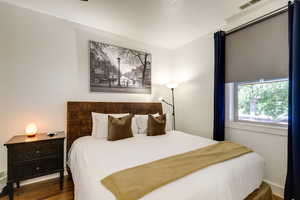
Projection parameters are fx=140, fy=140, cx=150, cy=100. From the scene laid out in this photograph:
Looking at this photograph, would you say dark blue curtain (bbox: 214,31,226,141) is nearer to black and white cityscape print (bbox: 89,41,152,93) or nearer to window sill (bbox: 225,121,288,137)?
window sill (bbox: 225,121,288,137)

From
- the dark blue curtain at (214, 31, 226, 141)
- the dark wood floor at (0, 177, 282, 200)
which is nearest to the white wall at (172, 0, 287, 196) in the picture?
the dark blue curtain at (214, 31, 226, 141)

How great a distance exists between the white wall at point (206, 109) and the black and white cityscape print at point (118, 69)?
0.90 meters

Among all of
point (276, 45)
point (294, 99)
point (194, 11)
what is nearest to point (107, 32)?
point (194, 11)

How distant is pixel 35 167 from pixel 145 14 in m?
2.73

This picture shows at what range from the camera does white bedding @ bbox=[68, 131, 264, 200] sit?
0.98 meters

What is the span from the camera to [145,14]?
7.44 ft

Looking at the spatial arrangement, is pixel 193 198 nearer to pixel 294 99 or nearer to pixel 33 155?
pixel 294 99

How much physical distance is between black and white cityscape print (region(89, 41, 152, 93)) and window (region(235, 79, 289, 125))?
1902 mm

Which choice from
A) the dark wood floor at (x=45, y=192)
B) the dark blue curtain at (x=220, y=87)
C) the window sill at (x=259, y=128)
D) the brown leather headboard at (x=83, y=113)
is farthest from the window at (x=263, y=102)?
the dark wood floor at (x=45, y=192)

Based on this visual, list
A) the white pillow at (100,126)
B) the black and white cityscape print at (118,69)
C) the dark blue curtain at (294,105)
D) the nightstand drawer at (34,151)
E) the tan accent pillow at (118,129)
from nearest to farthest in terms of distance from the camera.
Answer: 1. the dark blue curtain at (294,105)
2. the nightstand drawer at (34,151)
3. the tan accent pillow at (118,129)
4. the white pillow at (100,126)
5. the black and white cityscape print at (118,69)

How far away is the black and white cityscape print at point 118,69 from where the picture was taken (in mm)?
2703

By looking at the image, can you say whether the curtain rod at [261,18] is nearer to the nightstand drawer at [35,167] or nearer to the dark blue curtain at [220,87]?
the dark blue curtain at [220,87]

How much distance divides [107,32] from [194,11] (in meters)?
1.68

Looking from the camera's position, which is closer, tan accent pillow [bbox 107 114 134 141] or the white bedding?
the white bedding
